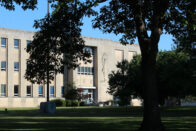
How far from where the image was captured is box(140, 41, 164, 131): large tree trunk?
1395 cm

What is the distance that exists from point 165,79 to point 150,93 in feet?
70.4

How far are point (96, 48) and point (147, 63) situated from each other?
2642 inches

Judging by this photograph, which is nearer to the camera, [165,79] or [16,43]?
[165,79]

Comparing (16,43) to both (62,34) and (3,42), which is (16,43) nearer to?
(3,42)

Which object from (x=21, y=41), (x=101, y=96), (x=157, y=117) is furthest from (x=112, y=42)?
(x=157, y=117)

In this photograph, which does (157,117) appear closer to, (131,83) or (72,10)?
(72,10)

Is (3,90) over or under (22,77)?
under

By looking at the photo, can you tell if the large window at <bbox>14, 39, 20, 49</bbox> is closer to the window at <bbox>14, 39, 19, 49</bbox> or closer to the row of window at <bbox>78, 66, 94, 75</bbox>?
the window at <bbox>14, 39, 19, 49</bbox>

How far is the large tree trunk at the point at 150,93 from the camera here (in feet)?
45.8

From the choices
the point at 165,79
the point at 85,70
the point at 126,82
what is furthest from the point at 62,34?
the point at 85,70

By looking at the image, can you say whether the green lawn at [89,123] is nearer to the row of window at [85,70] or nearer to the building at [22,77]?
the building at [22,77]

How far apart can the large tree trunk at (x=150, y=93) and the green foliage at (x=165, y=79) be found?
1889cm

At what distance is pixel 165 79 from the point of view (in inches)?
1387

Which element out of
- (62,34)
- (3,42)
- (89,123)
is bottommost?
(89,123)
